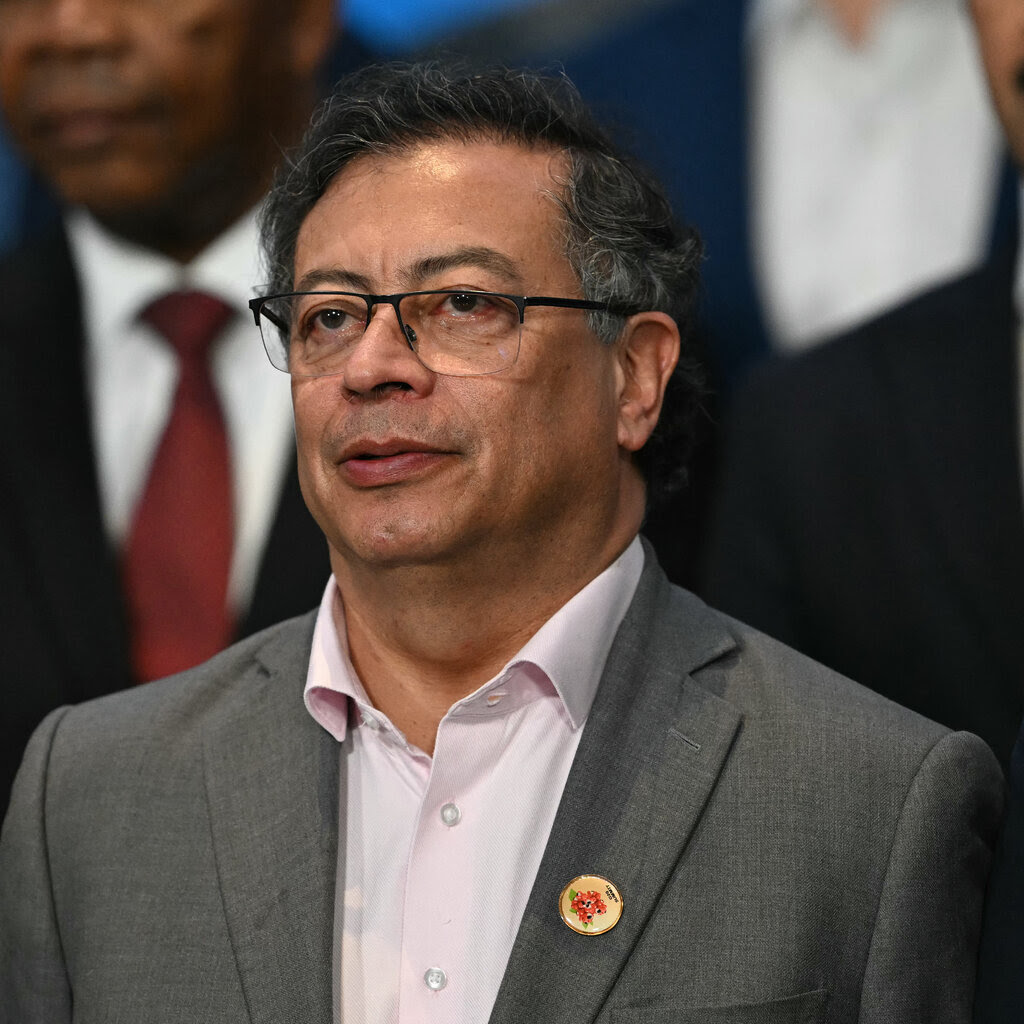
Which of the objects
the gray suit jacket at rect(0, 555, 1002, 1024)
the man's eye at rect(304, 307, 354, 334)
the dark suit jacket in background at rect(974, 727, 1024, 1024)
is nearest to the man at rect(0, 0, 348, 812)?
the gray suit jacket at rect(0, 555, 1002, 1024)

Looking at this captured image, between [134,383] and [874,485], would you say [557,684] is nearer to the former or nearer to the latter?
[874,485]

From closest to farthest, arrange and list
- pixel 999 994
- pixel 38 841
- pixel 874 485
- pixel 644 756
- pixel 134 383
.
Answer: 1. pixel 999 994
2. pixel 644 756
3. pixel 38 841
4. pixel 874 485
5. pixel 134 383

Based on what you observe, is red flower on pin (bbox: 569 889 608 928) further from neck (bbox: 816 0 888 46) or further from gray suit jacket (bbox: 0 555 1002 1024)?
neck (bbox: 816 0 888 46)

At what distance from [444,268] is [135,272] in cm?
118

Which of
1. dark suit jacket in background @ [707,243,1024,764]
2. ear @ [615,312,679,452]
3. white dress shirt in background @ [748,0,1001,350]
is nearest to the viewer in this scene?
ear @ [615,312,679,452]

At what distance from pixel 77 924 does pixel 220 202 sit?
1532 mm

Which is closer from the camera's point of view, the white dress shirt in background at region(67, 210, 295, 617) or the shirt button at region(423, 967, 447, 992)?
the shirt button at region(423, 967, 447, 992)

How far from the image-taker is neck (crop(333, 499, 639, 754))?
2.14 m

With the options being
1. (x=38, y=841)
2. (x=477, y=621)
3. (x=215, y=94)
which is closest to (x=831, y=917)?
(x=477, y=621)

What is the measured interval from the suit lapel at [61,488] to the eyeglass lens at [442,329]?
3.20 feet

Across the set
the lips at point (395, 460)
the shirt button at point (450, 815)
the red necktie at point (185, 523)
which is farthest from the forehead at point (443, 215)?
the red necktie at point (185, 523)

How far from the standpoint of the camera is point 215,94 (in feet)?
9.93

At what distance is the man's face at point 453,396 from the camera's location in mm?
2064

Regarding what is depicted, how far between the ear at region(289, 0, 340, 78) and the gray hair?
578 millimetres
